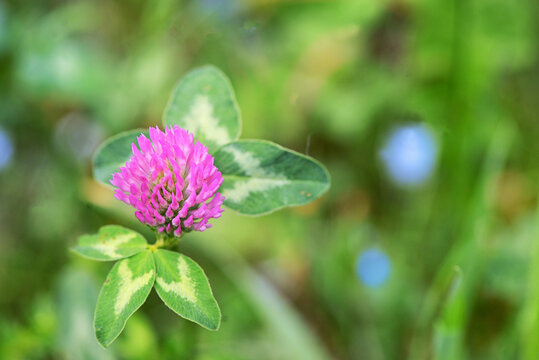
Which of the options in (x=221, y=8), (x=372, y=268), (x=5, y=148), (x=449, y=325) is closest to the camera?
(x=449, y=325)

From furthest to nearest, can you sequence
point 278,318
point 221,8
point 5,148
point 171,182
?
point 221,8 → point 5,148 → point 278,318 → point 171,182

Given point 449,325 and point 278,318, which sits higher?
point 449,325

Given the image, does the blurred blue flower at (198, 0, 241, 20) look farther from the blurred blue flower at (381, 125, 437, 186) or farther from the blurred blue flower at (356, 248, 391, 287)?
the blurred blue flower at (356, 248, 391, 287)

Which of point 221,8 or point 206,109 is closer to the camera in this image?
point 206,109

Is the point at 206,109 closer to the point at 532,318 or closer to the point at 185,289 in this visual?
the point at 185,289

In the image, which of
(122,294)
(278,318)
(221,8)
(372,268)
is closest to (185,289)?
(122,294)

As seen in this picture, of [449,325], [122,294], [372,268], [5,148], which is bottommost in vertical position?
[372,268]

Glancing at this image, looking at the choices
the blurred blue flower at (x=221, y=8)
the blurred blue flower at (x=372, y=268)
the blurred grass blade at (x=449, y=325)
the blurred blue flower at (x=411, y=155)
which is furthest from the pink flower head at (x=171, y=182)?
the blurred blue flower at (x=221, y=8)
